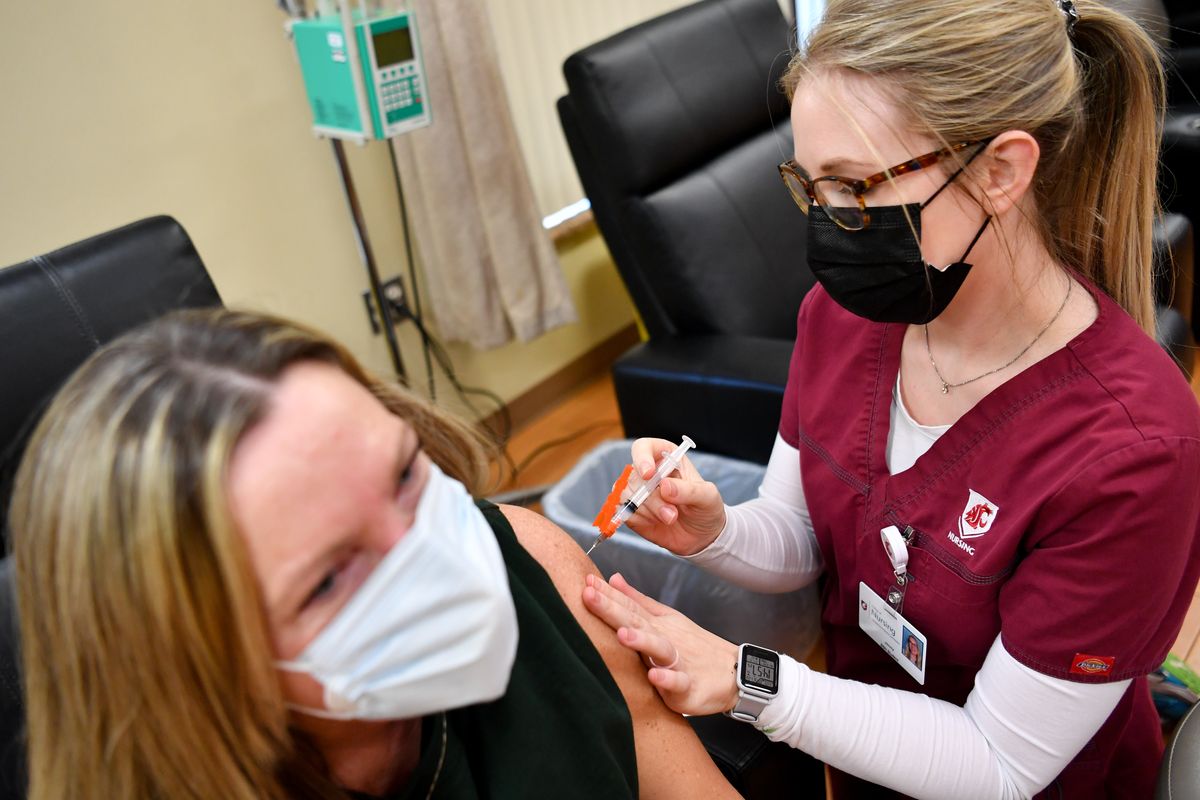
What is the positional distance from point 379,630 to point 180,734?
0.16 meters

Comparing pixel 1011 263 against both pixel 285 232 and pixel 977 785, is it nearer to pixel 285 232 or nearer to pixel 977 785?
pixel 977 785

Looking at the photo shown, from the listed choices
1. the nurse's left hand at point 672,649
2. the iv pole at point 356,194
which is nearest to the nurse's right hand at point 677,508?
the nurse's left hand at point 672,649

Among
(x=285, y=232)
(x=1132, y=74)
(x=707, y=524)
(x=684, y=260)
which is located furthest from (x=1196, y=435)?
(x=285, y=232)

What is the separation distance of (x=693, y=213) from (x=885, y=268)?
964 millimetres

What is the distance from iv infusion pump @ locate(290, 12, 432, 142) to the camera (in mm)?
1841

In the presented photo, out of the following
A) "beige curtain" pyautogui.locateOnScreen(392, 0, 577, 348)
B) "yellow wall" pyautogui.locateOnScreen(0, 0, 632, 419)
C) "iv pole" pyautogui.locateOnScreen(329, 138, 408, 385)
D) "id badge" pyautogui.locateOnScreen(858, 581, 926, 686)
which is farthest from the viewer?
"beige curtain" pyautogui.locateOnScreen(392, 0, 577, 348)

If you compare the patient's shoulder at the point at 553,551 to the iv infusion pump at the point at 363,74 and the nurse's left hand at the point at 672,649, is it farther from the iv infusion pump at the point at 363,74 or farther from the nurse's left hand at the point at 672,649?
the iv infusion pump at the point at 363,74

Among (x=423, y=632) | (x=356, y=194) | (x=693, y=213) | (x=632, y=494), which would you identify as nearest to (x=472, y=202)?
(x=356, y=194)

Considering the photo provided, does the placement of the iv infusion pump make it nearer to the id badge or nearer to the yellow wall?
the yellow wall

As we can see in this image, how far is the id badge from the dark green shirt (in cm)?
39

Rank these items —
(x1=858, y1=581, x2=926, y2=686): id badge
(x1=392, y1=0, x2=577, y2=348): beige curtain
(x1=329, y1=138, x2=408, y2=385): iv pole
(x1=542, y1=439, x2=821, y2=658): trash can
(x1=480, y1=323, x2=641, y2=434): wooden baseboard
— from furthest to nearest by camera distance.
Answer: (x1=480, y1=323, x2=641, y2=434): wooden baseboard, (x1=392, y1=0, x2=577, y2=348): beige curtain, (x1=329, y1=138, x2=408, y2=385): iv pole, (x1=542, y1=439, x2=821, y2=658): trash can, (x1=858, y1=581, x2=926, y2=686): id badge

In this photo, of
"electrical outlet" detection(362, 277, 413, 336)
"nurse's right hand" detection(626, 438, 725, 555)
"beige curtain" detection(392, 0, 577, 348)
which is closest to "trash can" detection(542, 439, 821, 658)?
"nurse's right hand" detection(626, 438, 725, 555)

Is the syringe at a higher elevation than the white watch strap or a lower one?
higher

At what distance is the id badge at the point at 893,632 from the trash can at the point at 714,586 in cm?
46
